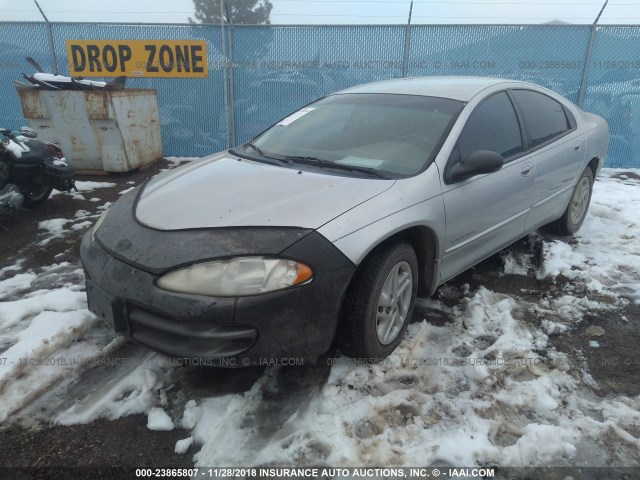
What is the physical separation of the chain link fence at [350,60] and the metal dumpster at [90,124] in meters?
1.46

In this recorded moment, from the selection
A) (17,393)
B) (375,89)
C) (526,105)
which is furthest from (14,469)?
(526,105)

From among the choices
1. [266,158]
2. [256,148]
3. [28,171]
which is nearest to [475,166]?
[266,158]

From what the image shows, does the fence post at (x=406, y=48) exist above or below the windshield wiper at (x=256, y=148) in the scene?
above

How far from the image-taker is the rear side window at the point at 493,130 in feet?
Answer: 10.1

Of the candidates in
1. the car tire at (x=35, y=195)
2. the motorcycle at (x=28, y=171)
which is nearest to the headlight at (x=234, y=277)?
the motorcycle at (x=28, y=171)

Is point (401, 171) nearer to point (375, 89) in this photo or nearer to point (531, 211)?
point (375, 89)

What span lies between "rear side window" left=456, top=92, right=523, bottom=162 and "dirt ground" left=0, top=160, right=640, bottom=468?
1.09 metres

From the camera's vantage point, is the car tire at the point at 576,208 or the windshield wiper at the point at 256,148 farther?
the car tire at the point at 576,208

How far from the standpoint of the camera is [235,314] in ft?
6.70

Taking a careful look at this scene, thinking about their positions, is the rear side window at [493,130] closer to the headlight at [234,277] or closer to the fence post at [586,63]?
the headlight at [234,277]

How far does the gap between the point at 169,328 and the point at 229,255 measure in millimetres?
440

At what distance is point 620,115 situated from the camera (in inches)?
322

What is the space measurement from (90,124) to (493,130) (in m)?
5.89

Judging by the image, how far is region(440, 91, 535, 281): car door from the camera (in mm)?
2922
